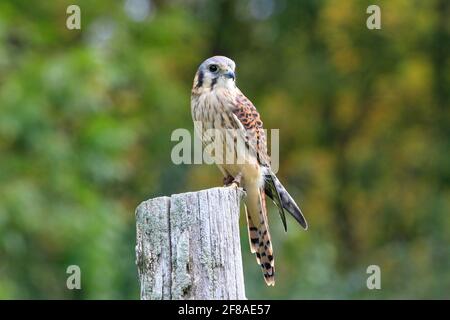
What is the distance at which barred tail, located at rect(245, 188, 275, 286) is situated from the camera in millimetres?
5555

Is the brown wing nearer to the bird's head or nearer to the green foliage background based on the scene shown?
the bird's head

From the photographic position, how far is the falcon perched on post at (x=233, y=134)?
586cm

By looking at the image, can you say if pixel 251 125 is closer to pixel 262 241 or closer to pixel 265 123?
pixel 262 241

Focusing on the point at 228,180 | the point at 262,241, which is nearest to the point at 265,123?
the point at 228,180

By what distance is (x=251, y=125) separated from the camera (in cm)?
595

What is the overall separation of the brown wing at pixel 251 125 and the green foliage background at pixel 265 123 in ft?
10.3

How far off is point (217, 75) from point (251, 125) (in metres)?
0.35

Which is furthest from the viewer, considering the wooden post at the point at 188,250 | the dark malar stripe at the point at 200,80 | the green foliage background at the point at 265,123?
the green foliage background at the point at 265,123

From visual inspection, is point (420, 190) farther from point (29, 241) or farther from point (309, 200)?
point (29, 241)

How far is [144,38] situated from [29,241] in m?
3.90

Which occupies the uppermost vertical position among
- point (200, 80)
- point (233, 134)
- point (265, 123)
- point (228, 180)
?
point (265, 123)

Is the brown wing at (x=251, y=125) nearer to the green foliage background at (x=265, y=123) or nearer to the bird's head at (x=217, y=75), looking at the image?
the bird's head at (x=217, y=75)

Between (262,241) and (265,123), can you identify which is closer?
(262,241)

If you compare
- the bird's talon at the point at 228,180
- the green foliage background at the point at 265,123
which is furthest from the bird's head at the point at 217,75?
the green foliage background at the point at 265,123
